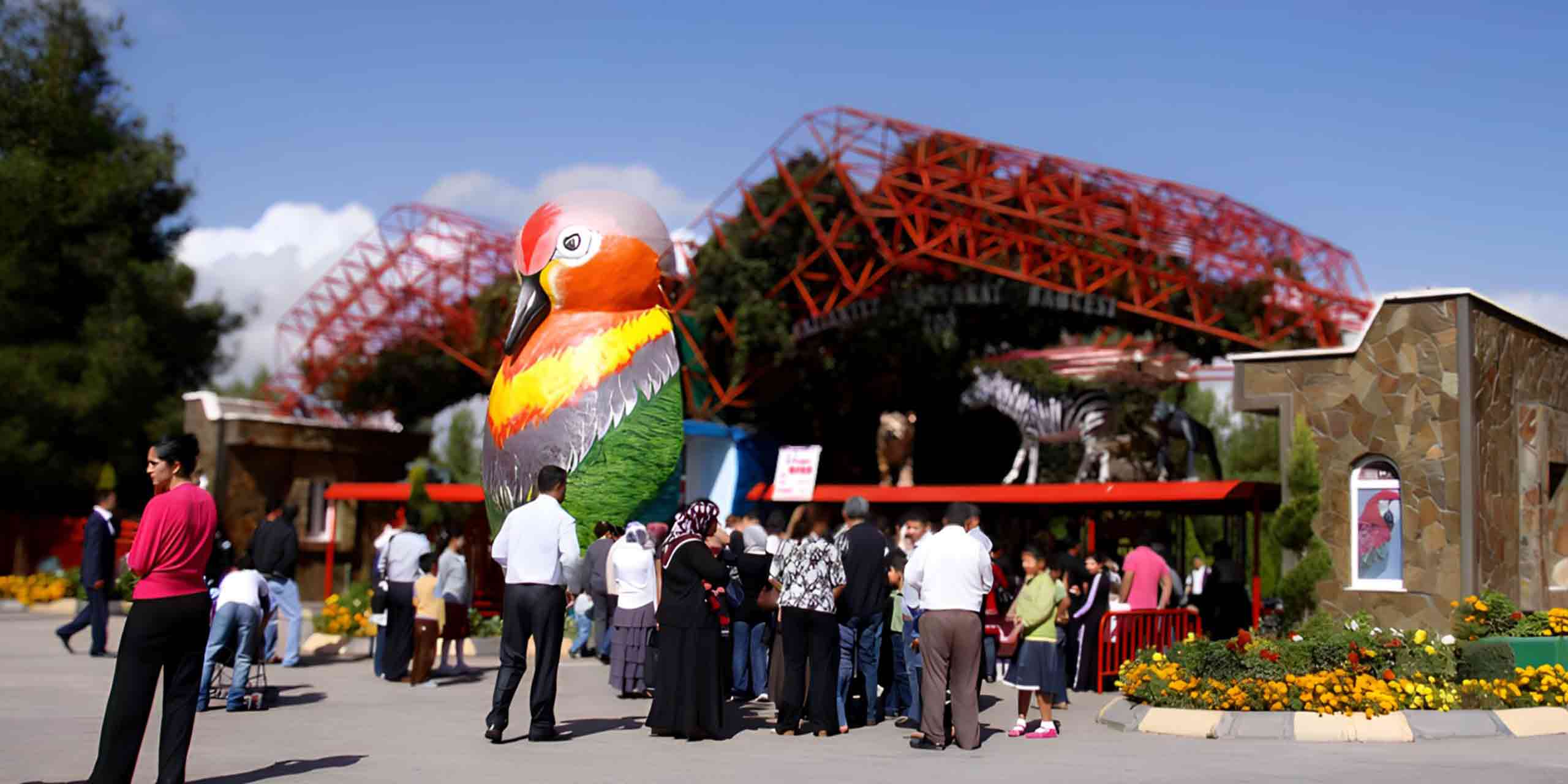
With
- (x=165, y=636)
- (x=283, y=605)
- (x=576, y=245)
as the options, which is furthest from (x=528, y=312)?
(x=165, y=636)

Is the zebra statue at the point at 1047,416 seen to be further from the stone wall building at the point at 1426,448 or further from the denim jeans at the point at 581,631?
the denim jeans at the point at 581,631

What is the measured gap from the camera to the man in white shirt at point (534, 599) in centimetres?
943

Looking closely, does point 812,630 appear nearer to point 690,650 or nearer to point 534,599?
point 690,650

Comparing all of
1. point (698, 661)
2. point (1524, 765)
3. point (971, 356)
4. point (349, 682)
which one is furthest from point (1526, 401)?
point (971, 356)

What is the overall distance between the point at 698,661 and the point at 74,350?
84.3 ft

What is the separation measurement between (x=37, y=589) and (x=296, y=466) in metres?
7.22

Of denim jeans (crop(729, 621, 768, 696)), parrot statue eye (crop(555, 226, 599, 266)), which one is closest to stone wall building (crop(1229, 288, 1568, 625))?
denim jeans (crop(729, 621, 768, 696))

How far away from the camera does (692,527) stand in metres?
10.1

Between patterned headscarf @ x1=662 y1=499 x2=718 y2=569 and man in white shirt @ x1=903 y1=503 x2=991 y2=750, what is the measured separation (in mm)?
1570

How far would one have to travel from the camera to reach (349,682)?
45.4 feet

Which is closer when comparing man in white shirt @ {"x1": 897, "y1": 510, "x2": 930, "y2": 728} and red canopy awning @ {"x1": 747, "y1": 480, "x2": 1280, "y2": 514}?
man in white shirt @ {"x1": 897, "y1": 510, "x2": 930, "y2": 728}

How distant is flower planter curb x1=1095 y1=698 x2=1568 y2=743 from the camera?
1019 centimetres

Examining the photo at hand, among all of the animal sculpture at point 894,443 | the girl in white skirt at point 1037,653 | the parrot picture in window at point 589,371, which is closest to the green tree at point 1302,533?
the girl in white skirt at point 1037,653

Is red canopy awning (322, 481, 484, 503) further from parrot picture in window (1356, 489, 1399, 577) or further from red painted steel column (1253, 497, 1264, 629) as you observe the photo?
parrot picture in window (1356, 489, 1399, 577)
